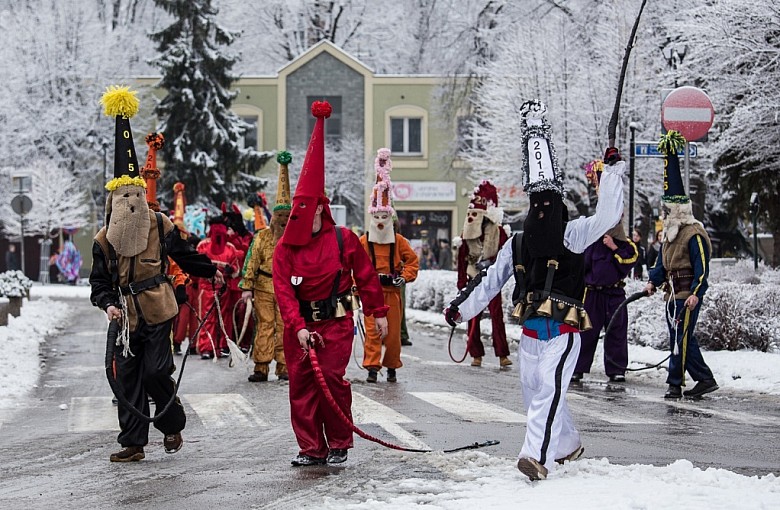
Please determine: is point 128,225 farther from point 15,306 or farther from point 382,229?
point 15,306

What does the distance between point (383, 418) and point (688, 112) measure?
7.86 m

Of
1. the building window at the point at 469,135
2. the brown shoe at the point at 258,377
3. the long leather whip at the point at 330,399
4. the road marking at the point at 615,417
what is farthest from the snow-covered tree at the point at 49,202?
the long leather whip at the point at 330,399

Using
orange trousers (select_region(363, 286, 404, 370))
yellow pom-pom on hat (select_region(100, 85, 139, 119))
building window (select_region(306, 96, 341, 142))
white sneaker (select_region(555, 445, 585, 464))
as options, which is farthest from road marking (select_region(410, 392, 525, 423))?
building window (select_region(306, 96, 341, 142))

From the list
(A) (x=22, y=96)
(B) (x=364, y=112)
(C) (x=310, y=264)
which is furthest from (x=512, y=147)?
A: (C) (x=310, y=264)

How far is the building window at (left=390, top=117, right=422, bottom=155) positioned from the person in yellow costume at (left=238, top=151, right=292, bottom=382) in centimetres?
4048

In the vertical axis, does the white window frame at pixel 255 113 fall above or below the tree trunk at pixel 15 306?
above

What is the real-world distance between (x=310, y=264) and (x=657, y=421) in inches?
148

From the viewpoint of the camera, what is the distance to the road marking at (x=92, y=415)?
1055 cm

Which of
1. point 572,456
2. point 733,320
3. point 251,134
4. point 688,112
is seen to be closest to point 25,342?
point 688,112

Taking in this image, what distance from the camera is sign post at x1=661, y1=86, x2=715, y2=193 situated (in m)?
16.6

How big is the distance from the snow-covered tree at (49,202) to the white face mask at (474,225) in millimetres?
38269

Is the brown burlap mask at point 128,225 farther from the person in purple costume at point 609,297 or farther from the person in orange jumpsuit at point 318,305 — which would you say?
the person in purple costume at point 609,297

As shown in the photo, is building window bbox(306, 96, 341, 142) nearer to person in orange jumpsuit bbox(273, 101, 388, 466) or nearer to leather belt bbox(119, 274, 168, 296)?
leather belt bbox(119, 274, 168, 296)

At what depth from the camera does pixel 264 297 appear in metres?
14.5
